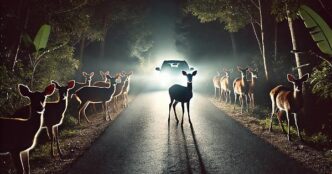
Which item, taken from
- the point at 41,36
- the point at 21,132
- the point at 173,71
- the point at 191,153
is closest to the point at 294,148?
the point at 191,153

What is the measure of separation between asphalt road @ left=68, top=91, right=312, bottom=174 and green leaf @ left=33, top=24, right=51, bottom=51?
3.50 meters

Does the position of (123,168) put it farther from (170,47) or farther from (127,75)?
(170,47)

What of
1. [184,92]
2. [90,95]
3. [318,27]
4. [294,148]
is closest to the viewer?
[318,27]

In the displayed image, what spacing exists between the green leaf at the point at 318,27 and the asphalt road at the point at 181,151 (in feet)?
10.2

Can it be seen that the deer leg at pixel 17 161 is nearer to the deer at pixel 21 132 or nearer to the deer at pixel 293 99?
the deer at pixel 21 132

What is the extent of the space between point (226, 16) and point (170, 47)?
75.0 metres

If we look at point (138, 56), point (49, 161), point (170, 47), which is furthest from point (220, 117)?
point (170, 47)

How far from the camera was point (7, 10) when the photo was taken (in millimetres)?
11562

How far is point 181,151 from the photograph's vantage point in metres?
9.83

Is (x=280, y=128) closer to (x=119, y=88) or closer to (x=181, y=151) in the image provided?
(x=181, y=151)

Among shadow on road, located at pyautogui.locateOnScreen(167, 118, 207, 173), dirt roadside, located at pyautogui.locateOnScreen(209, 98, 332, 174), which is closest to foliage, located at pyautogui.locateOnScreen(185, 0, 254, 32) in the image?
dirt roadside, located at pyautogui.locateOnScreen(209, 98, 332, 174)

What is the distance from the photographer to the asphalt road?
827cm

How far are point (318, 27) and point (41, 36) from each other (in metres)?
8.03

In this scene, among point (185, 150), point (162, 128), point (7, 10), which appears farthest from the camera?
point (162, 128)
